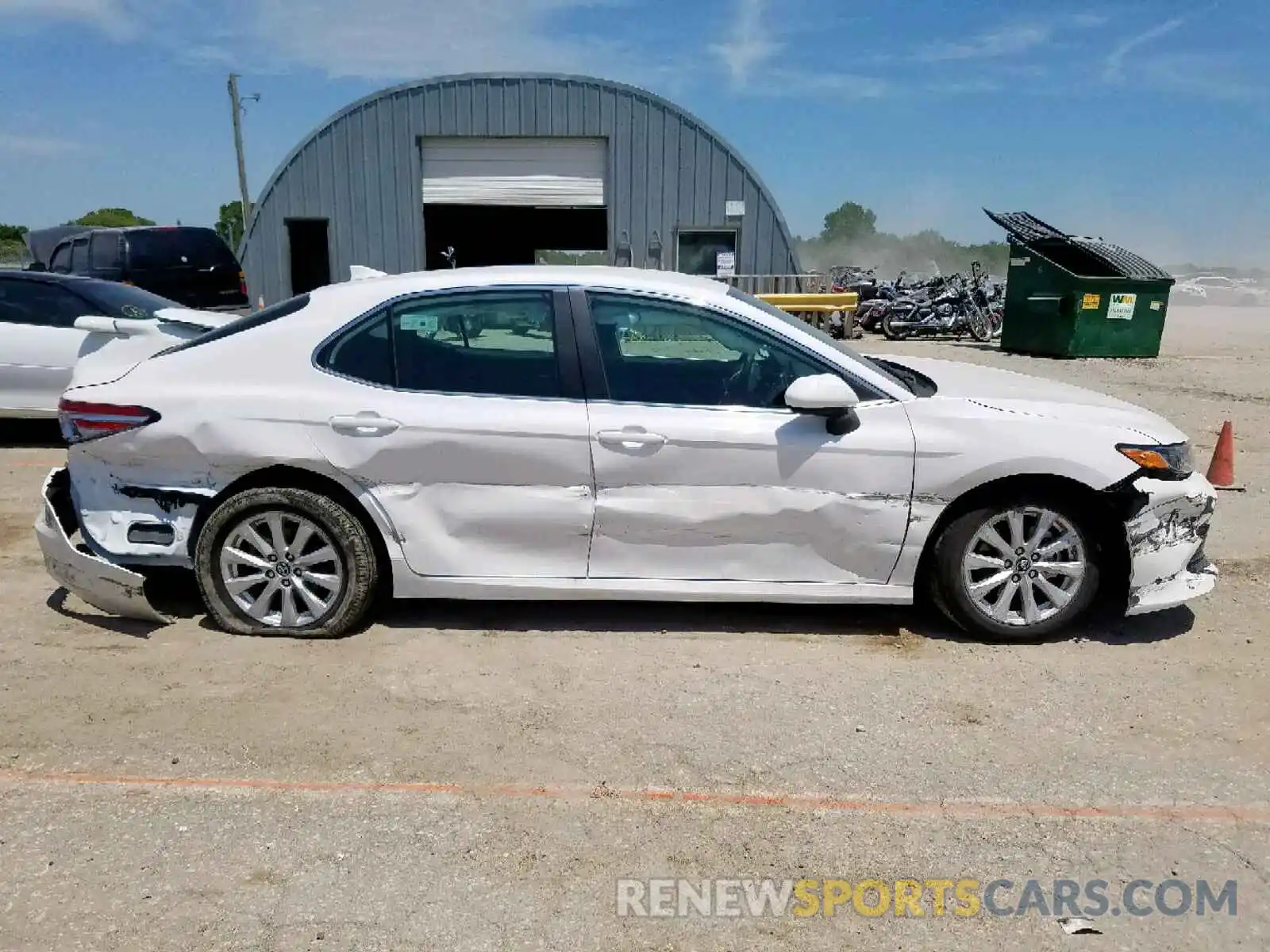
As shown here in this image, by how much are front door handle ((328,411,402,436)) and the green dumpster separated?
1454 cm

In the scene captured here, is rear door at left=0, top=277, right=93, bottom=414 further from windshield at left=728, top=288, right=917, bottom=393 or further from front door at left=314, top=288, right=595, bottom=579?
windshield at left=728, top=288, right=917, bottom=393

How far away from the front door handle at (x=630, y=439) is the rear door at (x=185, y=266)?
40.4ft

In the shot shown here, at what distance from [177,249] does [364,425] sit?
40.9 feet

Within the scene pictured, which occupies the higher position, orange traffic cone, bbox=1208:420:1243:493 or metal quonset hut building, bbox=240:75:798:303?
metal quonset hut building, bbox=240:75:798:303

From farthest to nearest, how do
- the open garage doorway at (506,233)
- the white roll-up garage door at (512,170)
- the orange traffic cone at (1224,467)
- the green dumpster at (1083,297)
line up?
the open garage doorway at (506,233)
the white roll-up garage door at (512,170)
the green dumpster at (1083,297)
the orange traffic cone at (1224,467)

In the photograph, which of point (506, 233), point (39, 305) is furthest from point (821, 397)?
point (506, 233)

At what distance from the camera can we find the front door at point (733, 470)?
377 centimetres

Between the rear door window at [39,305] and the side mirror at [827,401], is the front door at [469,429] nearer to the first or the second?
the side mirror at [827,401]

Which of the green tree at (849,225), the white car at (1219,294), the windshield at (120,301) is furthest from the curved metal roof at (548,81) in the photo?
the green tree at (849,225)

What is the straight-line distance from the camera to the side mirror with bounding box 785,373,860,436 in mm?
3686

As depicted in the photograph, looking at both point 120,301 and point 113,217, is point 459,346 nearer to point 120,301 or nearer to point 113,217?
point 120,301

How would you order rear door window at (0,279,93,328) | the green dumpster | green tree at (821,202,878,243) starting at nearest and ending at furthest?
rear door window at (0,279,93,328) → the green dumpster → green tree at (821,202,878,243)

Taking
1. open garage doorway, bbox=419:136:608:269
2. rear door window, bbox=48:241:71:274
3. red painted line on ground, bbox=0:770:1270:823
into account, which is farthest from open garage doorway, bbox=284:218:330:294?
red painted line on ground, bbox=0:770:1270:823

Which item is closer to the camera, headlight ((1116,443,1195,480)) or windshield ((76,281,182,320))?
headlight ((1116,443,1195,480))
